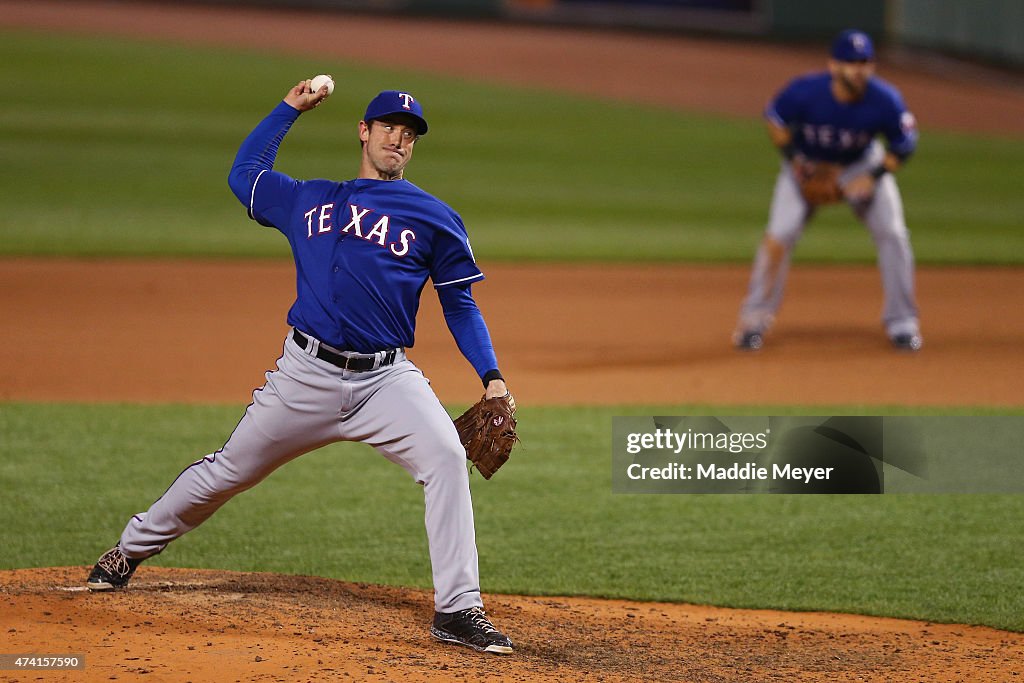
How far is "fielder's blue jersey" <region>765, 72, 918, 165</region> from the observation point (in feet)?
33.2

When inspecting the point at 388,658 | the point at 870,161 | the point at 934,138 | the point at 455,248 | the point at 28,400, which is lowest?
the point at 388,658

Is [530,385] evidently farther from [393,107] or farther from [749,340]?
[393,107]

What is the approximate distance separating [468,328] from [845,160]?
613 cm

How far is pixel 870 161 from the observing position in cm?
1043

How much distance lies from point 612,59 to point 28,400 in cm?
2374

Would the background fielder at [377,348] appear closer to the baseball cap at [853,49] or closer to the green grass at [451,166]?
the baseball cap at [853,49]

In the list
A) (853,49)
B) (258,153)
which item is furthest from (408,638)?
(853,49)

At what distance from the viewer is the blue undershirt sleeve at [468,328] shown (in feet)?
16.3

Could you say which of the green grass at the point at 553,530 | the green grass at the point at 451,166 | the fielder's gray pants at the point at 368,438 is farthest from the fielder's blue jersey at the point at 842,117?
the fielder's gray pants at the point at 368,438

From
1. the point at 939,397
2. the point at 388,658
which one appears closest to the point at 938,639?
the point at 388,658

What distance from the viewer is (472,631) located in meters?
4.82

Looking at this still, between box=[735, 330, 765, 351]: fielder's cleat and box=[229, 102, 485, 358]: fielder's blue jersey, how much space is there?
6072 mm

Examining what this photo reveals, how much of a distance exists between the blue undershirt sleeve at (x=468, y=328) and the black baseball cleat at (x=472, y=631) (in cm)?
83

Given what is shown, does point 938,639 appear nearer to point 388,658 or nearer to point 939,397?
point 388,658
